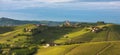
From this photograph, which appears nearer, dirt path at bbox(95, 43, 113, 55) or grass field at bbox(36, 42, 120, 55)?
dirt path at bbox(95, 43, 113, 55)

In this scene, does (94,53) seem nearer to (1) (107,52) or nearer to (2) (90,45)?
(1) (107,52)

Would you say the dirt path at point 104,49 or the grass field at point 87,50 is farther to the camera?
the grass field at point 87,50

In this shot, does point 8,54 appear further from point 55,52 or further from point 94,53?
point 94,53

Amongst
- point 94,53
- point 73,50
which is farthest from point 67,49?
point 94,53

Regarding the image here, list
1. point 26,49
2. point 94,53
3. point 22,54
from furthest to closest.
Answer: point 26,49
point 22,54
point 94,53

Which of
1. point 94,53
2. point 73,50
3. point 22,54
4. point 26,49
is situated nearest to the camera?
point 94,53

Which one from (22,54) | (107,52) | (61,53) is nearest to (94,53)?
(107,52)

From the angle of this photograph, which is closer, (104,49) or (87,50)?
(104,49)

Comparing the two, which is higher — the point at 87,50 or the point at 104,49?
the point at 104,49

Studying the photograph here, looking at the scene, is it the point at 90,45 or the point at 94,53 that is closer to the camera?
the point at 94,53
